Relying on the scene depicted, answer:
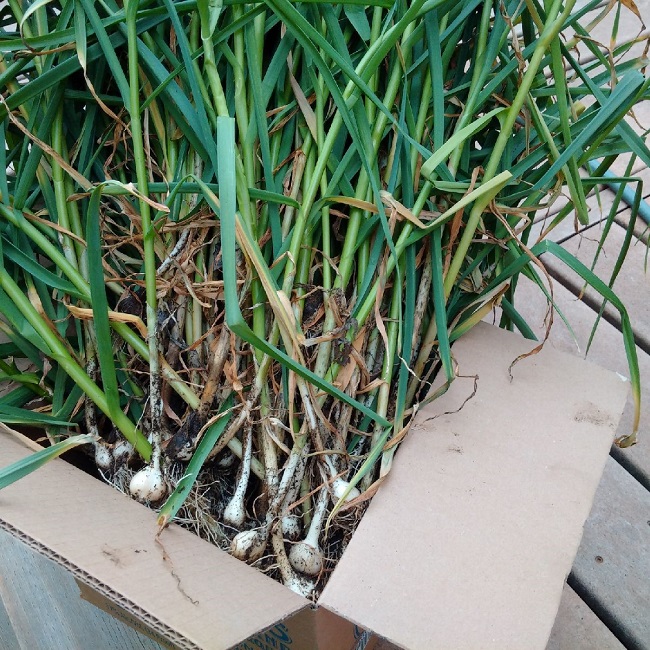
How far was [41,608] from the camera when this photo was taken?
849 millimetres

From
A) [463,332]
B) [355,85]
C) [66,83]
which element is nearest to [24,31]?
[66,83]

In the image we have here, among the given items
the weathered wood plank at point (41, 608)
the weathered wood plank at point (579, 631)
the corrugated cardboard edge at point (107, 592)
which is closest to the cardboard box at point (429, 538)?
the corrugated cardboard edge at point (107, 592)

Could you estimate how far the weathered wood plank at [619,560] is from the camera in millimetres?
1010

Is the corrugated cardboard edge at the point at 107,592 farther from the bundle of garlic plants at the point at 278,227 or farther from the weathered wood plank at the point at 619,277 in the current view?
the weathered wood plank at the point at 619,277

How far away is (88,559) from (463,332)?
0.45 meters

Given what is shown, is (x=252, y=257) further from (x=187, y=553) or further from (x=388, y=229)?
(x=187, y=553)

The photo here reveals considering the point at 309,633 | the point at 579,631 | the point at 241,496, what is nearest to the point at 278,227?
the point at 241,496

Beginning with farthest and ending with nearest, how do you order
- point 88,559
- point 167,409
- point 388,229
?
point 167,409, point 388,229, point 88,559

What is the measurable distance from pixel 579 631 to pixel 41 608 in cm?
76

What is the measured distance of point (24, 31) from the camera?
0.74 metres

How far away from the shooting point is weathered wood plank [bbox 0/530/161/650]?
83cm

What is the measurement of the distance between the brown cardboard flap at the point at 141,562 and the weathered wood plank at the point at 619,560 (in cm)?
65

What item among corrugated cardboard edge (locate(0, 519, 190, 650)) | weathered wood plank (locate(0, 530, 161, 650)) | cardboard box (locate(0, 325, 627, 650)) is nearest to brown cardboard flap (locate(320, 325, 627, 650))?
cardboard box (locate(0, 325, 627, 650))

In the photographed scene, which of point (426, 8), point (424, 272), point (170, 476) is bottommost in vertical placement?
point (170, 476)
